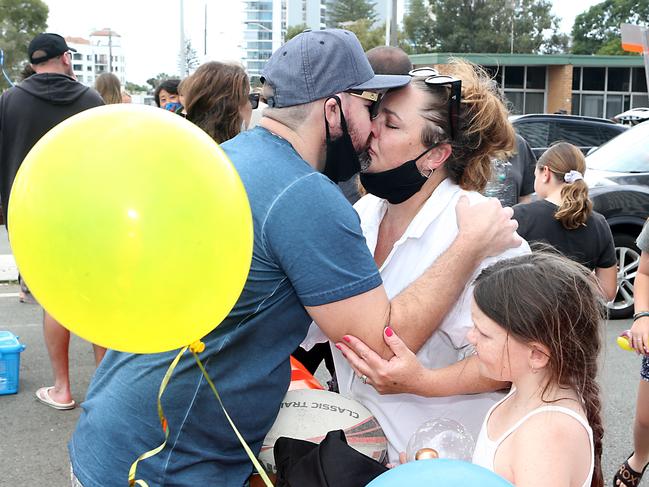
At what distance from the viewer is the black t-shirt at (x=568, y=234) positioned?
15.5ft

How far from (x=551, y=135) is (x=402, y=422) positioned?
37.7 ft

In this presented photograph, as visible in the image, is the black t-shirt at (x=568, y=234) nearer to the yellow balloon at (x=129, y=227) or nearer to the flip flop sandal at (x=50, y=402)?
the flip flop sandal at (x=50, y=402)

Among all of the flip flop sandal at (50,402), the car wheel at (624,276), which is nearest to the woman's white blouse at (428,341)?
the flip flop sandal at (50,402)

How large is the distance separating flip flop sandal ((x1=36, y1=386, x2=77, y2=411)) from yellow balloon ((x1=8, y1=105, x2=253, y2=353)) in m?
3.61

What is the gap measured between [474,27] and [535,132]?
2184 inches

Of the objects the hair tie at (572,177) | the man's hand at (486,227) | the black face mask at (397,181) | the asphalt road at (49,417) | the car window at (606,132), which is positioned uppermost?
the black face mask at (397,181)

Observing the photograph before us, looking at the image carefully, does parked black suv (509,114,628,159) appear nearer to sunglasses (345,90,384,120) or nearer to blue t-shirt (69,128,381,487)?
sunglasses (345,90,384,120)

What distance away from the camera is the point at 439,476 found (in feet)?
4.81

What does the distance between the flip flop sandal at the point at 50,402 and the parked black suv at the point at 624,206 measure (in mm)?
4881

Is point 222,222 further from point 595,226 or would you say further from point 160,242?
point 595,226

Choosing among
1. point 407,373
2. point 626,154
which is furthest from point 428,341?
point 626,154

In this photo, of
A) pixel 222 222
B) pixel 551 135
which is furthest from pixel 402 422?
pixel 551 135

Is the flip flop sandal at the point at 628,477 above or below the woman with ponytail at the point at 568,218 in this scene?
below

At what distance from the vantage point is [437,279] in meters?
2.05
